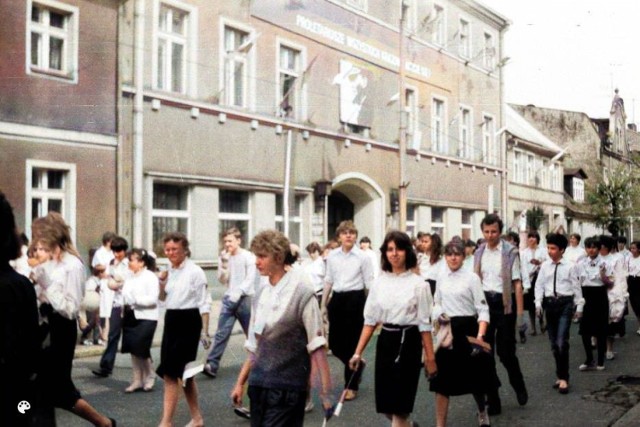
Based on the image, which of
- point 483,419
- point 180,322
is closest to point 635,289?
point 483,419

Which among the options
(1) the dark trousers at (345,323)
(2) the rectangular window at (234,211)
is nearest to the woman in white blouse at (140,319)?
(1) the dark trousers at (345,323)

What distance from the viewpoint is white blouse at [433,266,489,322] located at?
797 centimetres

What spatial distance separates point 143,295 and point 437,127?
2248 centimetres

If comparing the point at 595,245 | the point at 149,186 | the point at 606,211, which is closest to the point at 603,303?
the point at 595,245

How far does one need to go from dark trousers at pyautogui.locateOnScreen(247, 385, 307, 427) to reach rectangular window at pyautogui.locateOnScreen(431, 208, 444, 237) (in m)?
26.7

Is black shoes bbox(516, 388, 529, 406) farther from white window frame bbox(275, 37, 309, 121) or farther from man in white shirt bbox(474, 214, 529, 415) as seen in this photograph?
white window frame bbox(275, 37, 309, 121)

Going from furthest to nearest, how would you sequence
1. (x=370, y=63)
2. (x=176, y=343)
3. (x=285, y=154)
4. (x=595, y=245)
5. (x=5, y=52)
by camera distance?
(x=370, y=63), (x=285, y=154), (x=5, y=52), (x=595, y=245), (x=176, y=343)

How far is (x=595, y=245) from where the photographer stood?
12984mm

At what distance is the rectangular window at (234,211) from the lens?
21.1 meters

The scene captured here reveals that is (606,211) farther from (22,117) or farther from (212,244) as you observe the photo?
(22,117)

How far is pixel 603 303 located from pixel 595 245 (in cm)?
92

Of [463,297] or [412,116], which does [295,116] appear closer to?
[412,116]

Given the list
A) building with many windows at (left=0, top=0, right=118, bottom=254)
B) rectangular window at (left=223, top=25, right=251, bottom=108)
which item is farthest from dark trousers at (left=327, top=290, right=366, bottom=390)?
rectangular window at (left=223, top=25, right=251, bottom=108)

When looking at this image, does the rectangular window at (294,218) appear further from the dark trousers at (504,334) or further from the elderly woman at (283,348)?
the elderly woman at (283,348)
